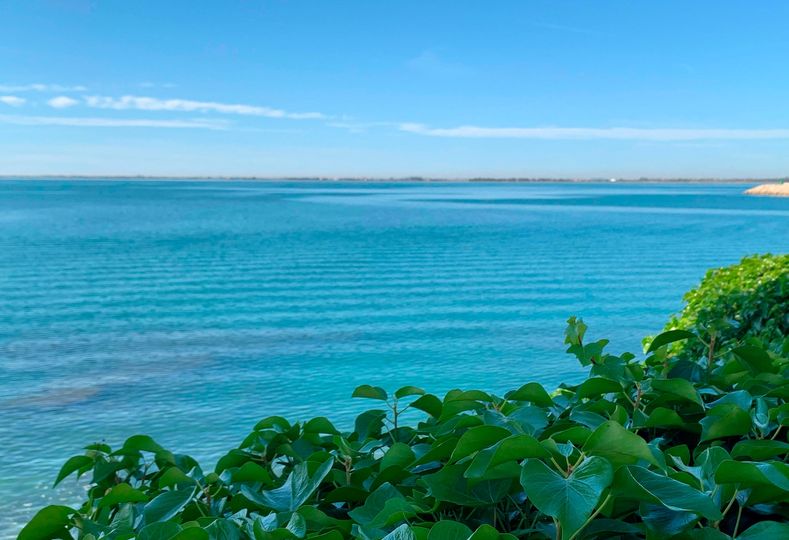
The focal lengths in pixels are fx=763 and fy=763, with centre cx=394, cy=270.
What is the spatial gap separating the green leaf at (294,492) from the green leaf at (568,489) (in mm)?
505

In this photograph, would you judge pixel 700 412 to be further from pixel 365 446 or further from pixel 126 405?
pixel 126 405

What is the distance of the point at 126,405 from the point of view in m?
11.1

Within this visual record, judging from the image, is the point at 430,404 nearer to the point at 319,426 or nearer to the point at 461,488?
the point at 319,426

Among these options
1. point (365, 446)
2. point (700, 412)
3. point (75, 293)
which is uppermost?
point (700, 412)

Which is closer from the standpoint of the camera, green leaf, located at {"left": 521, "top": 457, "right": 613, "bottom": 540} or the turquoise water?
green leaf, located at {"left": 521, "top": 457, "right": 613, "bottom": 540}

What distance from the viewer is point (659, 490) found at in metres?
1.00

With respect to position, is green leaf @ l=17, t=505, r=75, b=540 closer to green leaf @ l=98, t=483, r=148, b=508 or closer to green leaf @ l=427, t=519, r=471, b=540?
green leaf @ l=98, t=483, r=148, b=508

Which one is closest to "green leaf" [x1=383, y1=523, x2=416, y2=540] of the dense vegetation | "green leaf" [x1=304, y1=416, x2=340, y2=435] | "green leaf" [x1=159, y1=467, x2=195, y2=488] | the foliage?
→ the dense vegetation

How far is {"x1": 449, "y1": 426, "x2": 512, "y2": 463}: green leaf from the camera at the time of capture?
3.86ft

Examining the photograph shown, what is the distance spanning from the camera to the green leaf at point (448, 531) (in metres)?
0.99

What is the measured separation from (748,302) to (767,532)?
570 centimetres

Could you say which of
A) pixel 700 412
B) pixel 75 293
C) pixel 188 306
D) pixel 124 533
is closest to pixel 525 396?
pixel 700 412

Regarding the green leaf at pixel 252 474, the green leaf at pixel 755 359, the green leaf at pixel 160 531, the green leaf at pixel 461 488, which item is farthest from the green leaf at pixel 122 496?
the green leaf at pixel 755 359

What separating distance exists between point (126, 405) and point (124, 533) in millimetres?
10509
